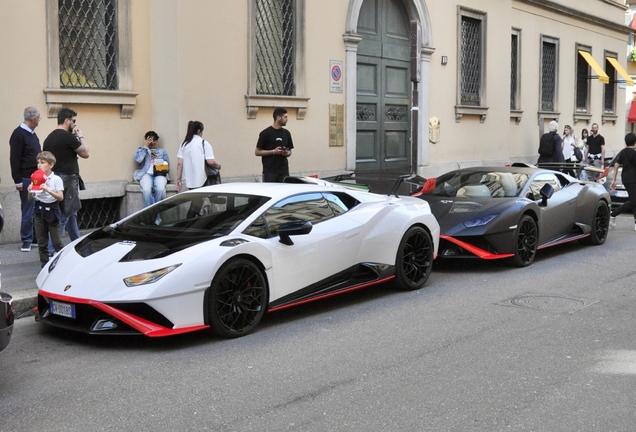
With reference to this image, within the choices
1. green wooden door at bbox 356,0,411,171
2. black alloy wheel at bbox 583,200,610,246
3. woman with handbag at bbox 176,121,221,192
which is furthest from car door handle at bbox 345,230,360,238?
green wooden door at bbox 356,0,411,171

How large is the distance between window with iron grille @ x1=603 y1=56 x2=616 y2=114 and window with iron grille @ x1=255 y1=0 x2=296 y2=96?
58.4 ft

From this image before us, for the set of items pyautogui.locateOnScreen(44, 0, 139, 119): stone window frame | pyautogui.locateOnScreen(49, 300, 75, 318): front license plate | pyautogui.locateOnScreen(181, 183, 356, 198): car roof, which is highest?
pyautogui.locateOnScreen(44, 0, 139, 119): stone window frame

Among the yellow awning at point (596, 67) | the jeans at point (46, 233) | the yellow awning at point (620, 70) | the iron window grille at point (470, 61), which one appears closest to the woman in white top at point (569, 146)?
the iron window grille at point (470, 61)

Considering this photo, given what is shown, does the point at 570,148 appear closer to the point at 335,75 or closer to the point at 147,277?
the point at 335,75

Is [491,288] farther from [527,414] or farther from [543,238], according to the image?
[527,414]

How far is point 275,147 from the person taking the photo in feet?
40.2

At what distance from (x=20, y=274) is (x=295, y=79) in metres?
7.07

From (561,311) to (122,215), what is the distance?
23.2 ft

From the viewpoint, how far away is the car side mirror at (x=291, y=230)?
7316 mm

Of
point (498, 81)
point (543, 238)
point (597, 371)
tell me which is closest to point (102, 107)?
point (543, 238)

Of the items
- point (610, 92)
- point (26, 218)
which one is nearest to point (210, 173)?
point (26, 218)

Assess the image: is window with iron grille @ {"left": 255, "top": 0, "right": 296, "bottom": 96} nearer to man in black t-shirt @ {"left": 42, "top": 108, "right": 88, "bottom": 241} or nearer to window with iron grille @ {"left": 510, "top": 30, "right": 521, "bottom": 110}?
man in black t-shirt @ {"left": 42, "top": 108, "right": 88, "bottom": 241}

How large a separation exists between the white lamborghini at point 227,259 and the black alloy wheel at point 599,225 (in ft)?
14.7

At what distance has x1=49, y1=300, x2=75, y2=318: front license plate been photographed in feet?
21.3
